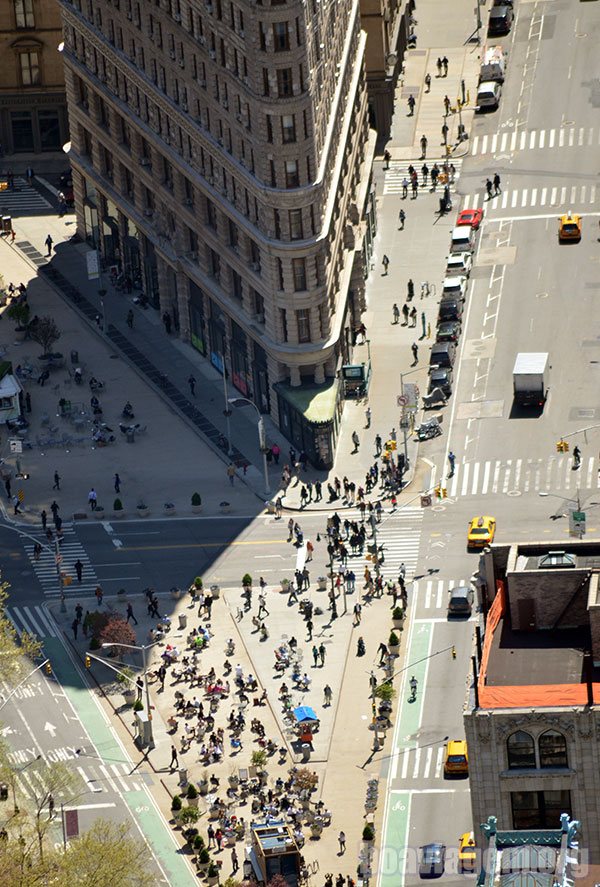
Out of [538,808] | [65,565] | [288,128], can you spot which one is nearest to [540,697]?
[538,808]

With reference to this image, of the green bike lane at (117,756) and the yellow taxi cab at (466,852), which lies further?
the green bike lane at (117,756)

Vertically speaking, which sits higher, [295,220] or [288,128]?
[288,128]

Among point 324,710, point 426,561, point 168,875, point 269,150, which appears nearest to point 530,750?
point 168,875

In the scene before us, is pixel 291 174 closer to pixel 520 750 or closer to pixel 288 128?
pixel 288 128

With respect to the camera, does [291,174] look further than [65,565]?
Yes

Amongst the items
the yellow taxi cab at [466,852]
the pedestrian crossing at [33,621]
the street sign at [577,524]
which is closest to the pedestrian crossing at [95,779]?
the pedestrian crossing at [33,621]

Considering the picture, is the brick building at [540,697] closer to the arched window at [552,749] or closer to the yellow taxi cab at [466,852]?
the arched window at [552,749]
